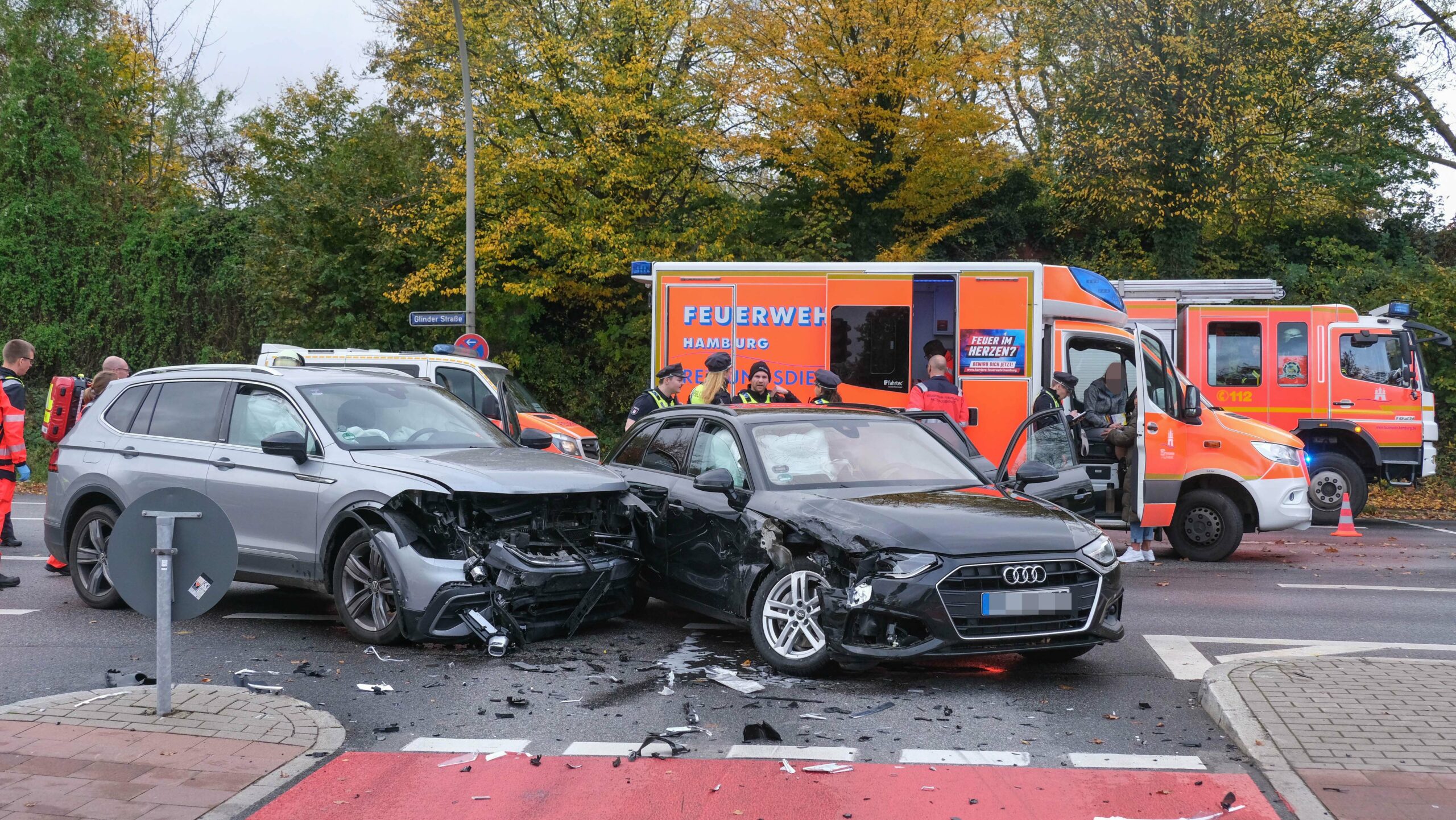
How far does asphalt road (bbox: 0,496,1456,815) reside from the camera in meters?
5.52

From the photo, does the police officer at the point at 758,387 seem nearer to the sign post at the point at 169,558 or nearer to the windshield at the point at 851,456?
the windshield at the point at 851,456

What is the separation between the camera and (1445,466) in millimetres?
21281

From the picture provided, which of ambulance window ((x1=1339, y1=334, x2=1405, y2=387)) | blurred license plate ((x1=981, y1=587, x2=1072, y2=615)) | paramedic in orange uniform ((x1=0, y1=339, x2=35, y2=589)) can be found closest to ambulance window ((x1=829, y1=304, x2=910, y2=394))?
blurred license plate ((x1=981, y1=587, x2=1072, y2=615))

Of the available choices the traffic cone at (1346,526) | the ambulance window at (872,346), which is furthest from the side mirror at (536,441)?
the traffic cone at (1346,526)

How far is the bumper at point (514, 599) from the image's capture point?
6.92 meters

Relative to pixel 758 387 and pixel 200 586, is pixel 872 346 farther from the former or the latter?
pixel 200 586

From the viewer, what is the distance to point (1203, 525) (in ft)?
39.8

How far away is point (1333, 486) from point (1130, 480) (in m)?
6.25

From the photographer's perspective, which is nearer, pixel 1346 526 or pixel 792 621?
pixel 792 621

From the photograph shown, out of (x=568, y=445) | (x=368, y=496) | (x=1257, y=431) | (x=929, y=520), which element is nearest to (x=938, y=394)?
(x=1257, y=431)

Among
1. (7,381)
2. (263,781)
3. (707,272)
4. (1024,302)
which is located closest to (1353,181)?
(1024,302)

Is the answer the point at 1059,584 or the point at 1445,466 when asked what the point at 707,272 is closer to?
the point at 1059,584

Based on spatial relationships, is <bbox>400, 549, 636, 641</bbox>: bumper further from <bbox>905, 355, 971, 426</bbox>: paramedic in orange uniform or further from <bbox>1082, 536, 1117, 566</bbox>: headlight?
<bbox>905, 355, 971, 426</bbox>: paramedic in orange uniform

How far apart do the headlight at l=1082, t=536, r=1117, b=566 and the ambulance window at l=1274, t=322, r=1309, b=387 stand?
11101mm
